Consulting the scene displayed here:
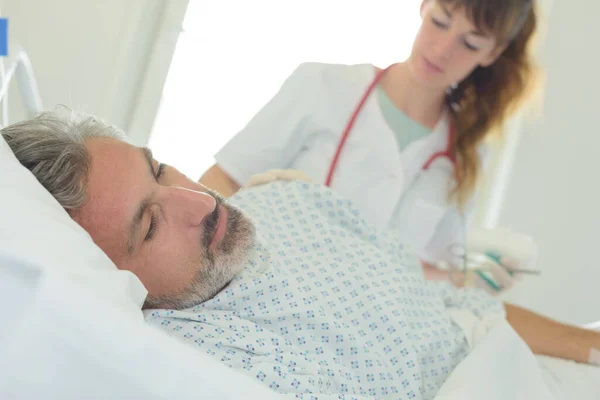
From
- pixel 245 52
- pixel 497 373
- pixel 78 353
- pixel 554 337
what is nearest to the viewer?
pixel 78 353

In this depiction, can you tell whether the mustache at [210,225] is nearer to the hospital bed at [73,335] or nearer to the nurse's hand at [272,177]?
the hospital bed at [73,335]

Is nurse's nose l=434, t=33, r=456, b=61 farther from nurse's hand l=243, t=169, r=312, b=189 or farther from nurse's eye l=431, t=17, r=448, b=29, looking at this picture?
nurse's hand l=243, t=169, r=312, b=189

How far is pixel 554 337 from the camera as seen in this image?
1455 mm

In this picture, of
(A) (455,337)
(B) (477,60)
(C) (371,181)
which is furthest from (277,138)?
(A) (455,337)

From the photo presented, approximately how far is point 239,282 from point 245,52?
A: 1305 mm

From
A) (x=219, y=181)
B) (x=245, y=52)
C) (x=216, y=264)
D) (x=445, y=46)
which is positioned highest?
(x=445, y=46)

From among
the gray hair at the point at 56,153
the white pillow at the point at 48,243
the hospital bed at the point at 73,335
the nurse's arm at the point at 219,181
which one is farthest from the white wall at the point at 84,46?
the hospital bed at the point at 73,335

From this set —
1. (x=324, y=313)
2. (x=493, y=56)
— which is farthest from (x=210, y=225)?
(x=493, y=56)

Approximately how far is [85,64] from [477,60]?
1063mm

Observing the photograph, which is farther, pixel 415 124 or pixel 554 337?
pixel 415 124

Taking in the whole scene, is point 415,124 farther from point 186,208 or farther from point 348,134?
point 186,208

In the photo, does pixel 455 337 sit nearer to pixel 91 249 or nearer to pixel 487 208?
pixel 91 249

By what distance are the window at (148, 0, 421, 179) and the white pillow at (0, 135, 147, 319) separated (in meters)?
1.35

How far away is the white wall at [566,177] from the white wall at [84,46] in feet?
4.73
